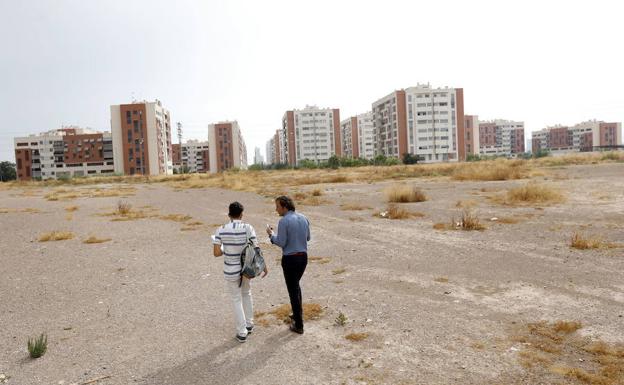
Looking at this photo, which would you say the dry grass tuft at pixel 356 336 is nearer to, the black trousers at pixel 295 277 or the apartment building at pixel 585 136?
the black trousers at pixel 295 277

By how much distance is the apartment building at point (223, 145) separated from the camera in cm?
15138

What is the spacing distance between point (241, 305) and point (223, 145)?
5903 inches

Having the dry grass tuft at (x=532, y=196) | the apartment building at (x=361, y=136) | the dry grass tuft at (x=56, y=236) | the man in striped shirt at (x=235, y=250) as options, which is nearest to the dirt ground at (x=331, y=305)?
the man in striped shirt at (x=235, y=250)

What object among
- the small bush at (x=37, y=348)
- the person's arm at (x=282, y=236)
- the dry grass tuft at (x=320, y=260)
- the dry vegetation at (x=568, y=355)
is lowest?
the dry vegetation at (x=568, y=355)

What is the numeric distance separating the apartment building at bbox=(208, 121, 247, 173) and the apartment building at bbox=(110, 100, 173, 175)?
4074 cm

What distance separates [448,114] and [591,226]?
111 meters

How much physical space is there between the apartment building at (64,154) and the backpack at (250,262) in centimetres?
12801

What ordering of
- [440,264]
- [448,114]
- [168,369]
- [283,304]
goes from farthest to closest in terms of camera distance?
[448,114] → [440,264] → [283,304] → [168,369]

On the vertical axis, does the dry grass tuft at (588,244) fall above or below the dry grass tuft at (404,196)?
below

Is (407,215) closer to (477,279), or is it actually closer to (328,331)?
(477,279)

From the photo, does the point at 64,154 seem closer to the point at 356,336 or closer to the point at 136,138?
the point at 136,138

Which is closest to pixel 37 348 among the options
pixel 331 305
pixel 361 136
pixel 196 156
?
pixel 331 305

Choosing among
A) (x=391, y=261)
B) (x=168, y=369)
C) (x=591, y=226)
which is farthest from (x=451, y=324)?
(x=591, y=226)

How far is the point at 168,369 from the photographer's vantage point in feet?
16.2
